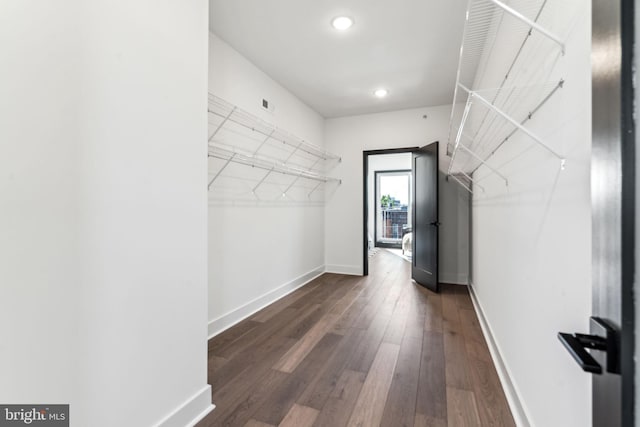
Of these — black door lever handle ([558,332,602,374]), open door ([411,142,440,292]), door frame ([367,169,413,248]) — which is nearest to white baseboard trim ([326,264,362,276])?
open door ([411,142,440,292])

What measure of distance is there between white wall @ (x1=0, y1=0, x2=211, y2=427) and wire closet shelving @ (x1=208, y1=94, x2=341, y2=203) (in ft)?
2.93

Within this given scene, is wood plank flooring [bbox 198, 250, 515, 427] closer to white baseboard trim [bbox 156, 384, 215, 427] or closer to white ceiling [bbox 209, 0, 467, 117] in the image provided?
white baseboard trim [bbox 156, 384, 215, 427]

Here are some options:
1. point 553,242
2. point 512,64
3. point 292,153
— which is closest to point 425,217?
point 292,153

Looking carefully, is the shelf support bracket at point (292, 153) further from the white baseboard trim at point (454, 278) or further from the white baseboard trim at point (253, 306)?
the white baseboard trim at point (454, 278)

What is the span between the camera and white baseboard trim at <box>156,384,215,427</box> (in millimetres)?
1347

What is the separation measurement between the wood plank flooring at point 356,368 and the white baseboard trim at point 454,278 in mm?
857

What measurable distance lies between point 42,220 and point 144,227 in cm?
34

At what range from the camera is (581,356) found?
1.70 feet

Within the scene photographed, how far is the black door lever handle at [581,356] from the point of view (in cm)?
49

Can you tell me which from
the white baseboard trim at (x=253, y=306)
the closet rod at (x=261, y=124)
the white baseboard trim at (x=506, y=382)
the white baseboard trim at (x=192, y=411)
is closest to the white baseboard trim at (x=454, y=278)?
the white baseboard trim at (x=506, y=382)

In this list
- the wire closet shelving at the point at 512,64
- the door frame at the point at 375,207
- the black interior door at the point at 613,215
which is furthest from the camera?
the door frame at the point at 375,207

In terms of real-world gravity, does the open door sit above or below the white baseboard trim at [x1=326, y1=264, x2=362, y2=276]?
above

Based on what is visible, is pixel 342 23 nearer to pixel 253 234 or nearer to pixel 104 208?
pixel 253 234

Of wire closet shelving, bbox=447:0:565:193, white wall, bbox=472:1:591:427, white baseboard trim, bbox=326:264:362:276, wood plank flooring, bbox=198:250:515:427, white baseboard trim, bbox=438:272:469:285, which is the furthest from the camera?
white baseboard trim, bbox=326:264:362:276
